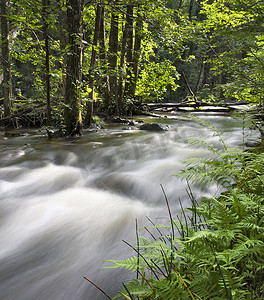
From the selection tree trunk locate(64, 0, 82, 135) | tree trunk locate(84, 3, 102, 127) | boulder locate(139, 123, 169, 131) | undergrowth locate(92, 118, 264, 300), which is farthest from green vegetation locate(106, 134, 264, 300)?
boulder locate(139, 123, 169, 131)

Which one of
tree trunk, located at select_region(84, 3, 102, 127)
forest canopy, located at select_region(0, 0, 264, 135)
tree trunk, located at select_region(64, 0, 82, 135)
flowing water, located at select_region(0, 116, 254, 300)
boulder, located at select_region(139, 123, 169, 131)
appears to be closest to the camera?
flowing water, located at select_region(0, 116, 254, 300)

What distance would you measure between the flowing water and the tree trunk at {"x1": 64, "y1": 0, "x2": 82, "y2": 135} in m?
0.76

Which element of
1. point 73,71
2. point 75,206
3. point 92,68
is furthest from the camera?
point 92,68

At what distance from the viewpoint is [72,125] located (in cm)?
802

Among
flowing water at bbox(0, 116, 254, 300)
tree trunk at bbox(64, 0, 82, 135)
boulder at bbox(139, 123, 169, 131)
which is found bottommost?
flowing water at bbox(0, 116, 254, 300)

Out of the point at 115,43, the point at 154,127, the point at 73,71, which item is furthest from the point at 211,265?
the point at 115,43

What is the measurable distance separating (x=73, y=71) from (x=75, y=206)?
4.81 meters

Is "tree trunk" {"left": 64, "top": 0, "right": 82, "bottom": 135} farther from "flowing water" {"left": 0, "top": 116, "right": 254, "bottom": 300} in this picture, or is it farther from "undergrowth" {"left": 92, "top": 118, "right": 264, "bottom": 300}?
"undergrowth" {"left": 92, "top": 118, "right": 264, "bottom": 300}

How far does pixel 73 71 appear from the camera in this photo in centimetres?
742

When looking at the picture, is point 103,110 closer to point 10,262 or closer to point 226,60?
point 226,60

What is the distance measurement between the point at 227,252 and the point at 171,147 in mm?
5966

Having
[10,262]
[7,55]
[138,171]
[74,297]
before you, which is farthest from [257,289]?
[7,55]

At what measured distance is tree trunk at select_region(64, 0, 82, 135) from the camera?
22.9ft

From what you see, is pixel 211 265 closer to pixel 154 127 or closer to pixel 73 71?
pixel 73 71
